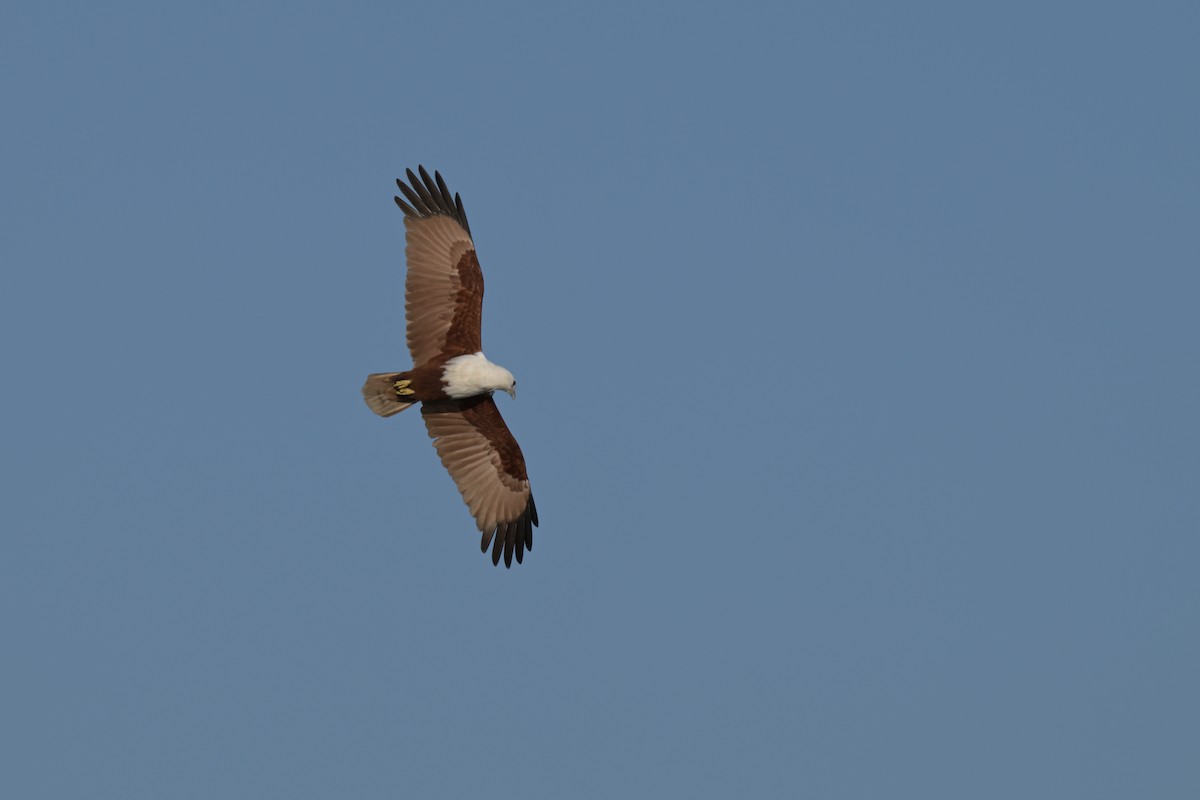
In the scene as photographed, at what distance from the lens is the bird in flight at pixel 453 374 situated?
22.2m

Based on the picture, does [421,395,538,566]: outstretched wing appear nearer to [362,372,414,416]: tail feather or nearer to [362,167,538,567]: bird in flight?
[362,167,538,567]: bird in flight

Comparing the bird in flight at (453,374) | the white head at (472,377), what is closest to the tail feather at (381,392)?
the bird in flight at (453,374)

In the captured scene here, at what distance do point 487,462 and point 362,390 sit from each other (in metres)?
2.34

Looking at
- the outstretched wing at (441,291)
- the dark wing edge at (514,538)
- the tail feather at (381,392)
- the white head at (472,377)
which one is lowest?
the dark wing edge at (514,538)

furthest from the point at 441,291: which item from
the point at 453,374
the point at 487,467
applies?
the point at 487,467

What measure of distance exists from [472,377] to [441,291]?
125cm

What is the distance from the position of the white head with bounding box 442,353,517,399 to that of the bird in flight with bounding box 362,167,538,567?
0.04 feet

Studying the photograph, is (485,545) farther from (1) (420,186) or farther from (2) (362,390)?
(1) (420,186)

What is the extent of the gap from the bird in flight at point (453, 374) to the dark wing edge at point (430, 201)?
0.01 m

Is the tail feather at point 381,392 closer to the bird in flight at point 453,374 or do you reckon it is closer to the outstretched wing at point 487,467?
the bird in flight at point 453,374

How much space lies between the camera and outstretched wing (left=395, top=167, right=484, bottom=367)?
73.5ft

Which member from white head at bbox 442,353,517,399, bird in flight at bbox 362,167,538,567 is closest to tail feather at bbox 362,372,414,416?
bird in flight at bbox 362,167,538,567

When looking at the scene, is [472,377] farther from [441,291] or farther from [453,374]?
[441,291]

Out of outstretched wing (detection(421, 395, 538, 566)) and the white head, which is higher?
the white head
